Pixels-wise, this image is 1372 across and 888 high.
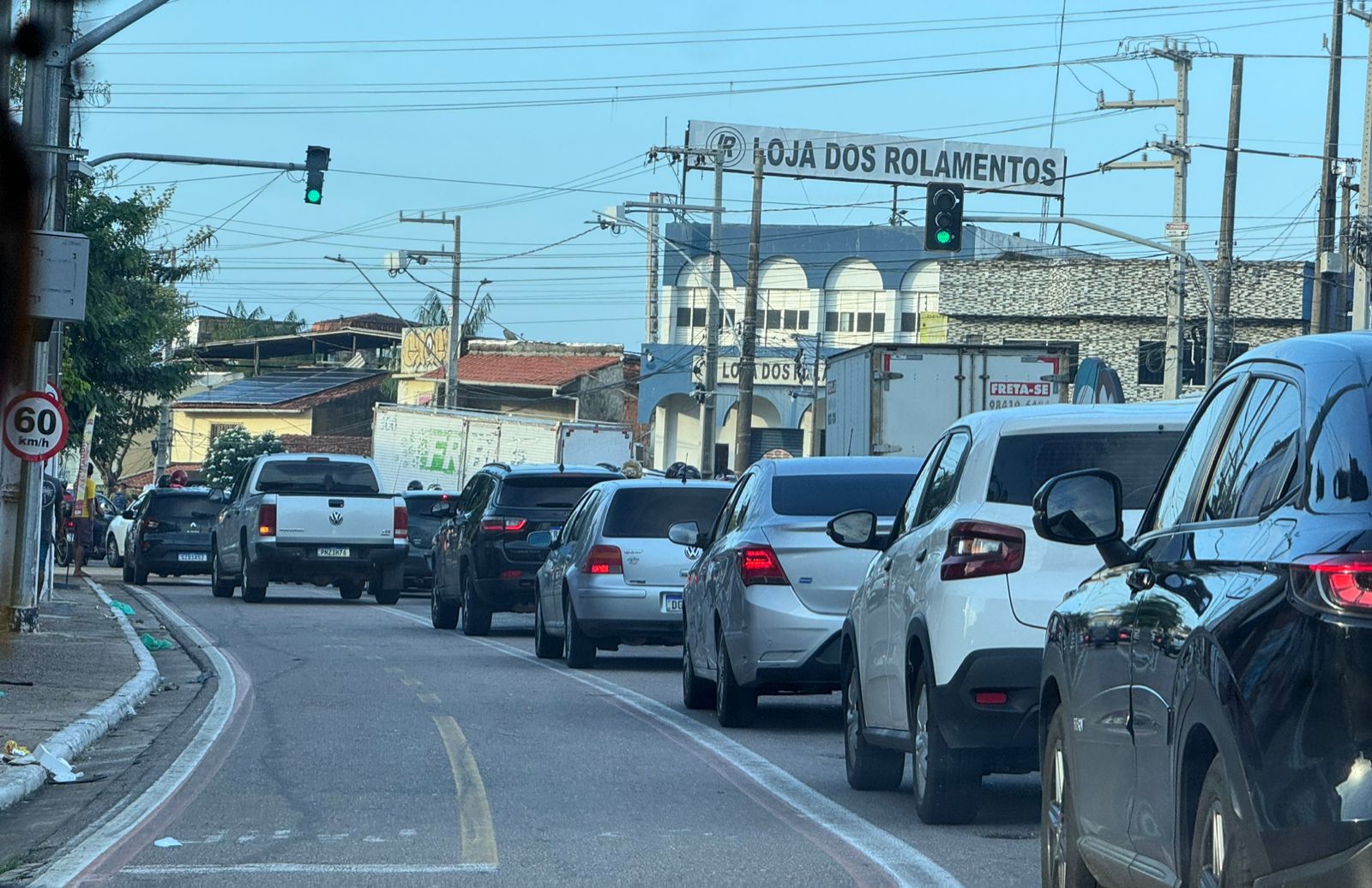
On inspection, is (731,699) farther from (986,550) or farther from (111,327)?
(111,327)

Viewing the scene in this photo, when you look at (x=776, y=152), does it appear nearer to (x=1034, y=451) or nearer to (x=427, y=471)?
(x=427, y=471)

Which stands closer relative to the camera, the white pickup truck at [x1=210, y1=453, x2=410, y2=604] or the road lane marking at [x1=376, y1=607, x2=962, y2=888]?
the road lane marking at [x1=376, y1=607, x2=962, y2=888]

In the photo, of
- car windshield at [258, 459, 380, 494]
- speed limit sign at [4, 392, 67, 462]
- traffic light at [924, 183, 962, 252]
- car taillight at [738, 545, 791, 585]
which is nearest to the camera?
car taillight at [738, 545, 791, 585]

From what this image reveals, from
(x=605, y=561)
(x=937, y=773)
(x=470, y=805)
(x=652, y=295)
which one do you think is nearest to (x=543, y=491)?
(x=605, y=561)

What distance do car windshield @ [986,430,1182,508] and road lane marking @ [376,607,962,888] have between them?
4.95ft

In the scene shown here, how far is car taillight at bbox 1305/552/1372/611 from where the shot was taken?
141 inches

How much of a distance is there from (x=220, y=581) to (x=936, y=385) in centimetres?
1136

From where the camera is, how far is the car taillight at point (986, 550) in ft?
27.2

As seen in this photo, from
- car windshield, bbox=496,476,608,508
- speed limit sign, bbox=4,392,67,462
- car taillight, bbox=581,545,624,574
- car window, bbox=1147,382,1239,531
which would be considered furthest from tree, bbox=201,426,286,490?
car window, bbox=1147,382,1239,531

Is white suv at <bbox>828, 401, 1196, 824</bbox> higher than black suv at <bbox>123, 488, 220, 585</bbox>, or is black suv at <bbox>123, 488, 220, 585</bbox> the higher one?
white suv at <bbox>828, 401, 1196, 824</bbox>

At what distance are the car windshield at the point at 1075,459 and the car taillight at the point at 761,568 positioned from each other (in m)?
3.77

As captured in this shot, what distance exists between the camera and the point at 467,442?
174 ft

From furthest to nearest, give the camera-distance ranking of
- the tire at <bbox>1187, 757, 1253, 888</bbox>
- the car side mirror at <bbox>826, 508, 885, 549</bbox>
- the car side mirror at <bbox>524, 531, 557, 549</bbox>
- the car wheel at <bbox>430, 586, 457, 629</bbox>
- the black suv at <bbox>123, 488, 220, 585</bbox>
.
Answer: the black suv at <bbox>123, 488, 220, 585</bbox>
the car wheel at <bbox>430, 586, 457, 629</bbox>
the car side mirror at <bbox>524, 531, 557, 549</bbox>
the car side mirror at <bbox>826, 508, 885, 549</bbox>
the tire at <bbox>1187, 757, 1253, 888</bbox>

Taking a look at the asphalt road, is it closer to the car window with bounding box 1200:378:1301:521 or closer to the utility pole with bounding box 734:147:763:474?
the car window with bounding box 1200:378:1301:521
